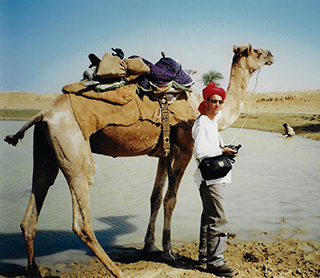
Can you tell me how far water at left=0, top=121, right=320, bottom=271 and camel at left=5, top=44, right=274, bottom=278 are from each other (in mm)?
1044

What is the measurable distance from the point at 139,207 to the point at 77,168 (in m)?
3.78

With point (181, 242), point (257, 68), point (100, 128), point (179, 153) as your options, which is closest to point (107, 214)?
point (181, 242)

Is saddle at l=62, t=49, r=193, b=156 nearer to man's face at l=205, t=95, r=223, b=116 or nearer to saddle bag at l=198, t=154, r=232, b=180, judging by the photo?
man's face at l=205, t=95, r=223, b=116

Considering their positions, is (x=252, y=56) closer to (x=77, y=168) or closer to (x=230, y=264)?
(x=230, y=264)

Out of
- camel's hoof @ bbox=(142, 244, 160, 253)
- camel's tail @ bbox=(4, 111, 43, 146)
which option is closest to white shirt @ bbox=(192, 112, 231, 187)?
camel's hoof @ bbox=(142, 244, 160, 253)

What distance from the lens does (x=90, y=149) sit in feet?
13.5

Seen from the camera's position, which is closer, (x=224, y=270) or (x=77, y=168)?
(x=77, y=168)

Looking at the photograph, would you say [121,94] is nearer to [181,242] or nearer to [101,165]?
[181,242]

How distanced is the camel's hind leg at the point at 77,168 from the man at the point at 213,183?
1210mm

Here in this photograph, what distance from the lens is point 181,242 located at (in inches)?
226

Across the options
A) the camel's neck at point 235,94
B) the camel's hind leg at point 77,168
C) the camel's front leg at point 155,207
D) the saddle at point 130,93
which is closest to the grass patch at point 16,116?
the camel's front leg at point 155,207

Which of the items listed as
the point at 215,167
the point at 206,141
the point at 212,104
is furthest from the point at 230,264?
the point at 212,104

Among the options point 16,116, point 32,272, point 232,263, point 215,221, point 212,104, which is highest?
point 212,104

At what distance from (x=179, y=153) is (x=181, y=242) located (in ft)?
5.61
